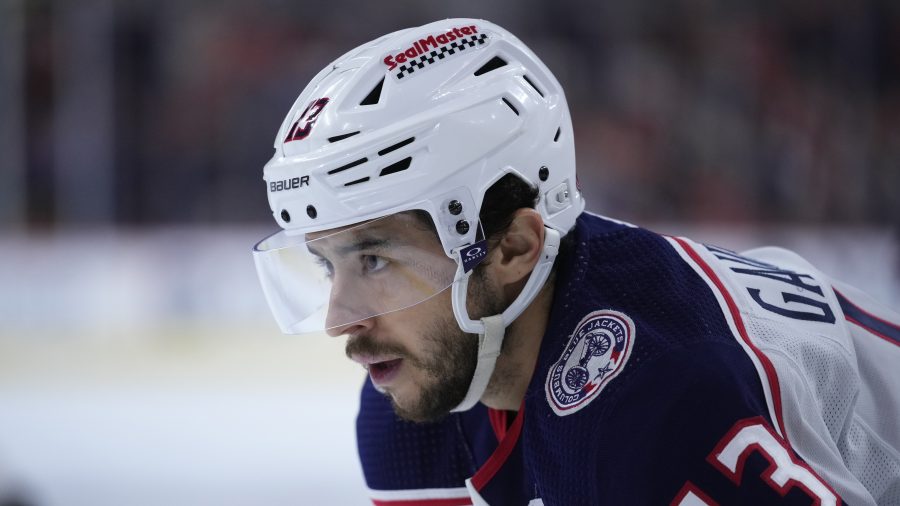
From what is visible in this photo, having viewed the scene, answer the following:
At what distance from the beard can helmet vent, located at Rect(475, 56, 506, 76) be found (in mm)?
344

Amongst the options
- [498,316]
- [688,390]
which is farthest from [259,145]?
[688,390]

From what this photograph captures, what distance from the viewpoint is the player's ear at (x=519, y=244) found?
170cm

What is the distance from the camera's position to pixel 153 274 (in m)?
6.70

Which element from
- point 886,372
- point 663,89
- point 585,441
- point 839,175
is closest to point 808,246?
point 839,175

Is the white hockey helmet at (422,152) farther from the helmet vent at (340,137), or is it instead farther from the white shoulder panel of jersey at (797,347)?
the white shoulder panel of jersey at (797,347)

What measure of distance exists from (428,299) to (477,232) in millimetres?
139

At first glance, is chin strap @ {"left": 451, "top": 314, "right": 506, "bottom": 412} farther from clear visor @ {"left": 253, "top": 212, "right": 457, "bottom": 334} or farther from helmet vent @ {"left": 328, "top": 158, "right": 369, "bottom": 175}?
helmet vent @ {"left": 328, "top": 158, "right": 369, "bottom": 175}

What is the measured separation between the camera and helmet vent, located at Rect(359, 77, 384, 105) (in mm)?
1658

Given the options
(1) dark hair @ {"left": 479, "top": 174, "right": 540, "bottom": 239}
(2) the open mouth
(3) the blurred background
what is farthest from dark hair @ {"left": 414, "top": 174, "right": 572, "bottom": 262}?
(3) the blurred background

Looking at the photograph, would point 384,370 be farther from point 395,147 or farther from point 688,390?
point 688,390

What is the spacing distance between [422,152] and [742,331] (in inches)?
21.9

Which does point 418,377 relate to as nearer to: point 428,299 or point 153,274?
point 428,299

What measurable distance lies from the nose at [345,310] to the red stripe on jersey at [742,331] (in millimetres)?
543

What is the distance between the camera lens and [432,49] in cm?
171
